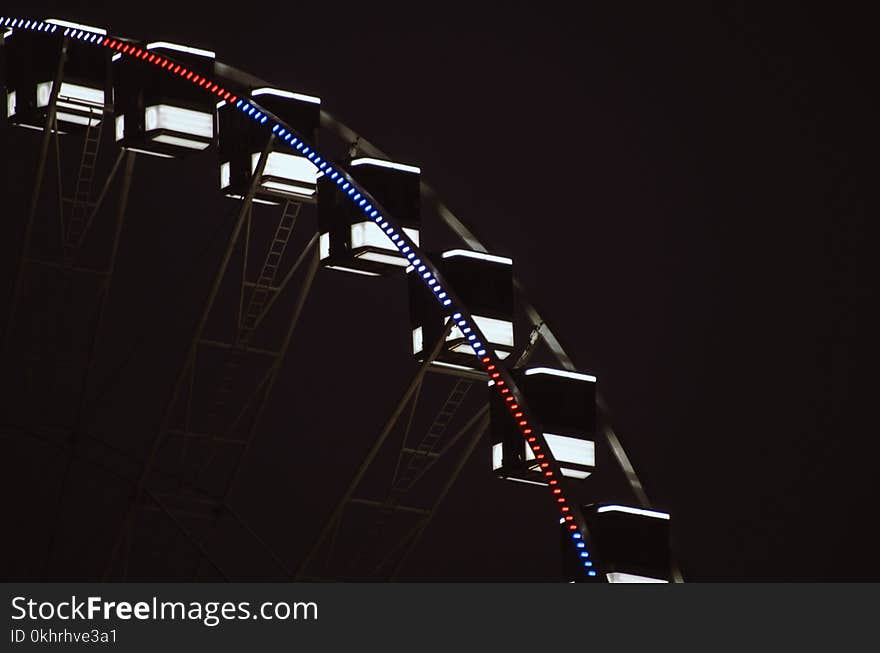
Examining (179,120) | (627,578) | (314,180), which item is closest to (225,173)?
(179,120)

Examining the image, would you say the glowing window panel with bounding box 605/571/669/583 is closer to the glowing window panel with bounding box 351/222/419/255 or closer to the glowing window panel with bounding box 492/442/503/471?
the glowing window panel with bounding box 492/442/503/471

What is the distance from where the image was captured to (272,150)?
19.5 meters

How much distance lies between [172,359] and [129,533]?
1763 cm

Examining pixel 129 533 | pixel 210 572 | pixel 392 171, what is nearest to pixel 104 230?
pixel 210 572

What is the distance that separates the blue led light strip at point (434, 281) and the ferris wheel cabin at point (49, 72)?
160 cm

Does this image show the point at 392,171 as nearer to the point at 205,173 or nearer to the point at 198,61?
the point at 198,61

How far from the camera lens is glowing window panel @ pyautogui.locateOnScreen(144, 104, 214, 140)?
765 inches

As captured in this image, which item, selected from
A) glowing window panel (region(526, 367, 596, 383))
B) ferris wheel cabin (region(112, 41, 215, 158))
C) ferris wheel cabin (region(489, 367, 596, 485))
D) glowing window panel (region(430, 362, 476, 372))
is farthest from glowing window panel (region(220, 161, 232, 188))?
glowing window panel (region(526, 367, 596, 383))

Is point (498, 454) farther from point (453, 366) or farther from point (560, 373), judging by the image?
point (453, 366)

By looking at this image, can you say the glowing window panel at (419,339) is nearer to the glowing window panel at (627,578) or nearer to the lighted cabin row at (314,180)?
the lighted cabin row at (314,180)

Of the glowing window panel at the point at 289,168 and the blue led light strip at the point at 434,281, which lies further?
the glowing window panel at the point at 289,168

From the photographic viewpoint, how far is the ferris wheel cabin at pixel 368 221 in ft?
60.6

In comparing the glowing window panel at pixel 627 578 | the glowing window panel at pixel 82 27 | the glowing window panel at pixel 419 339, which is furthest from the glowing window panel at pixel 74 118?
the glowing window panel at pixel 627 578

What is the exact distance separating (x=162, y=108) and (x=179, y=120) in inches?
9.1
